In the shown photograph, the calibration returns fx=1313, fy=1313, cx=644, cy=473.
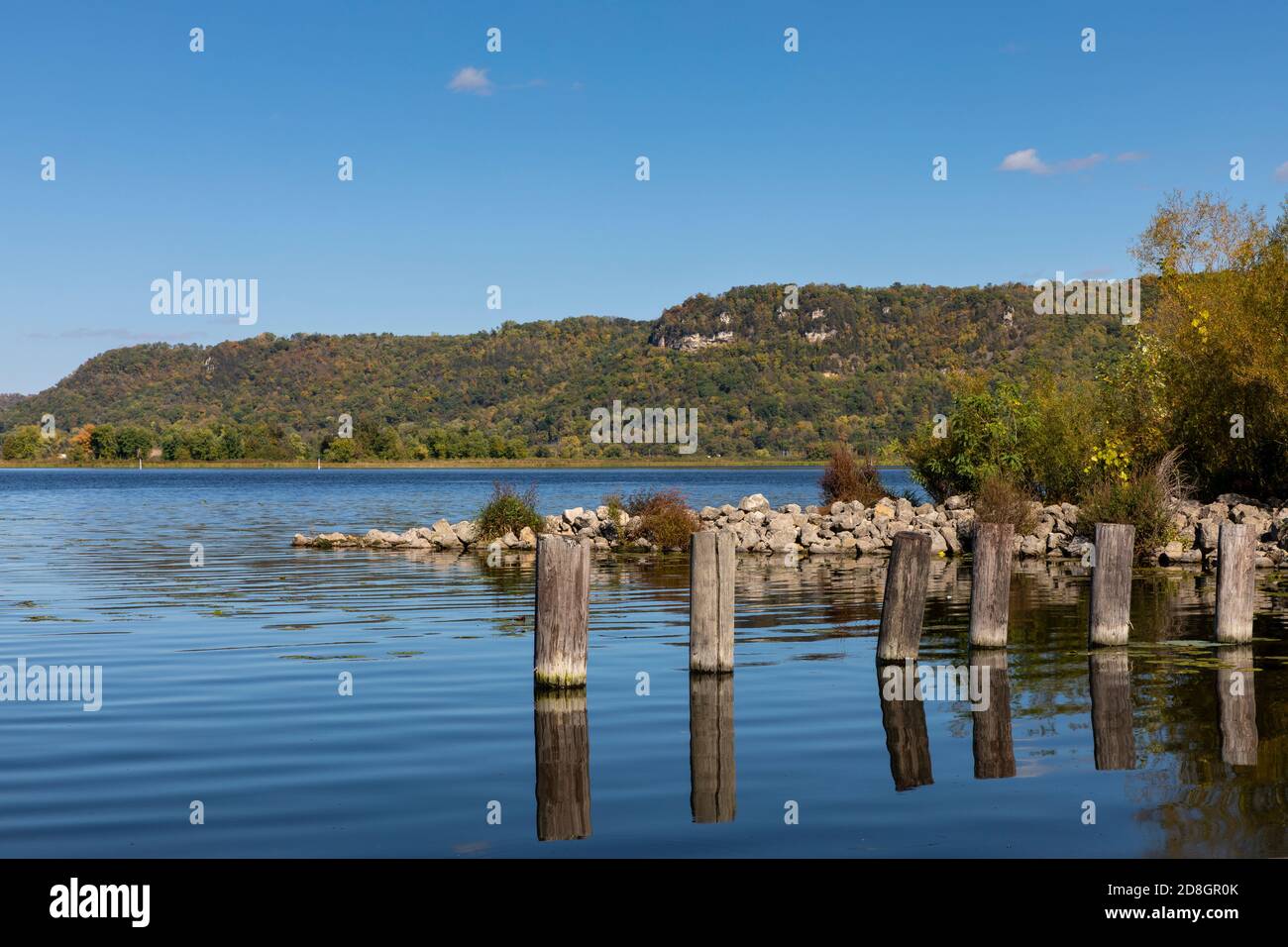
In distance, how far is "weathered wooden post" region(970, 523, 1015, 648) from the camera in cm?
1498

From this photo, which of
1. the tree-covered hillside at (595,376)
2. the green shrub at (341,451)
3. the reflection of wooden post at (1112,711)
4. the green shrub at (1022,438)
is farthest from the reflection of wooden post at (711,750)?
the green shrub at (341,451)

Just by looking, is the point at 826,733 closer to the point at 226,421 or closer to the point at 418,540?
the point at 418,540

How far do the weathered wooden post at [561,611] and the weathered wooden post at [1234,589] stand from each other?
797cm

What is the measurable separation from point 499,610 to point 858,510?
60.8 feet

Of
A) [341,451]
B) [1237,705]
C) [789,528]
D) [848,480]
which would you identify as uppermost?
[341,451]

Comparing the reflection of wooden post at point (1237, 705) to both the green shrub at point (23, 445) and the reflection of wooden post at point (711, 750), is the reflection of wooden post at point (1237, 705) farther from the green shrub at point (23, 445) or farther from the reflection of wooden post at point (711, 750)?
the green shrub at point (23, 445)

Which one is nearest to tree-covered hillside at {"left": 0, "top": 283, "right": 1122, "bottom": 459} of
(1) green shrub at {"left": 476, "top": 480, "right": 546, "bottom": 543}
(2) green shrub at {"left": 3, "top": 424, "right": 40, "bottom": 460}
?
(2) green shrub at {"left": 3, "top": 424, "right": 40, "bottom": 460}

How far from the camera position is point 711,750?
1097 cm

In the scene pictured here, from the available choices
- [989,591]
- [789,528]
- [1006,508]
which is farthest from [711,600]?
[789,528]

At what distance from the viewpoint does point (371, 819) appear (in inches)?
352

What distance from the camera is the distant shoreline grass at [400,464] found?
432 ft

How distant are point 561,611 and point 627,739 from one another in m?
1.64

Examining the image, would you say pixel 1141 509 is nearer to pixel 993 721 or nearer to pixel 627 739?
pixel 993 721
